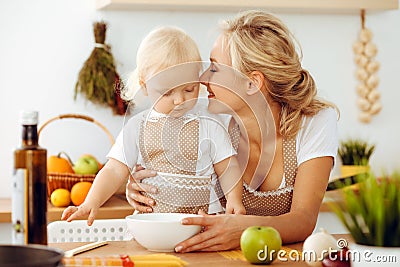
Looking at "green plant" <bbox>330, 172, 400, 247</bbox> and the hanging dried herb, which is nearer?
"green plant" <bbox>330, 172, 400, 247</bbox>

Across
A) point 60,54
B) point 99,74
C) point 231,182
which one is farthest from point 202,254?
point 60,54

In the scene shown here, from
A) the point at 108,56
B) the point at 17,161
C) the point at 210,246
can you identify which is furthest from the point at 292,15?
the point at 17,161

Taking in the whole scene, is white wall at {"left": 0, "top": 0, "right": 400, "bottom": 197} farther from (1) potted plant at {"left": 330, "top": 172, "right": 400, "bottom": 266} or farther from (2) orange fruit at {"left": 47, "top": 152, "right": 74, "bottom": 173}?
(1) potted plant at {"left": 330, "top": 172, "right": 400, "bottom": 266}

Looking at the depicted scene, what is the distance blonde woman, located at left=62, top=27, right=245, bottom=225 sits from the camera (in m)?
2.11

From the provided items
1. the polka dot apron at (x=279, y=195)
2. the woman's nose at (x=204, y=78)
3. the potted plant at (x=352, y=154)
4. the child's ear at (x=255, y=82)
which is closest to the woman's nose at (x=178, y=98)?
the woman's nose at (x=204, y=78)

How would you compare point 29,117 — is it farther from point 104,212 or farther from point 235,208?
point 104,212

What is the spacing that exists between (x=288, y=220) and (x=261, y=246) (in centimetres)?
38

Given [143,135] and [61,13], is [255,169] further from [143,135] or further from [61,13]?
[61,13]

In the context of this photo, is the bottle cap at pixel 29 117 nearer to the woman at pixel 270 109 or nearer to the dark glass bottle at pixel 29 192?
the dark glass bottle at pixel 29 192

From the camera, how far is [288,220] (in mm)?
1879

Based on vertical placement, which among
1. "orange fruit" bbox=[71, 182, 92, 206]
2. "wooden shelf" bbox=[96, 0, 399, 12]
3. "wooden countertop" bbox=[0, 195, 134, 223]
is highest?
"wooden shelf" bbox=[96, 0, 399, 12]

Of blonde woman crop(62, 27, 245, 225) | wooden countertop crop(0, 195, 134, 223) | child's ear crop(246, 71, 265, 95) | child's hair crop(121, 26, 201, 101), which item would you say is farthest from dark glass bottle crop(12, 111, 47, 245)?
wooden countertop crop(0, 195, 134, 223)

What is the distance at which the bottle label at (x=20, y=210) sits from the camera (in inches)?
52.9

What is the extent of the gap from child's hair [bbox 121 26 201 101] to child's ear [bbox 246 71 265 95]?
176 millimetres
